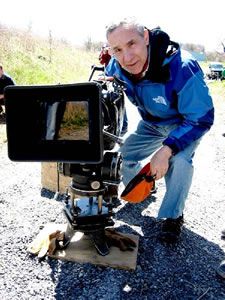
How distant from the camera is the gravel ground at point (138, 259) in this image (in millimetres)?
2318

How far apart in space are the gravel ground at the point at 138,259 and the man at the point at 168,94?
0.22 metres

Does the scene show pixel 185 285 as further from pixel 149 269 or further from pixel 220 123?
pixel 220 123

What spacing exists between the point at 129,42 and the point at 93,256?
1.49 metres

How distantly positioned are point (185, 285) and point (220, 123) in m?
5.79

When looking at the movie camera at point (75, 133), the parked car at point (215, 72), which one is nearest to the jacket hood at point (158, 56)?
the movie camera at point (75, 133)

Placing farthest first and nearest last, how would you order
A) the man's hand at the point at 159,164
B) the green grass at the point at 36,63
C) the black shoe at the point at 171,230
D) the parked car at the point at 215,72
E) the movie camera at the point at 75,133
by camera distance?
1. the parked car at the point at 215,72
2. the green grass at the point at 36,63
3. the black shoe at the point at 171,230
4. the man's hand at the point at 159,164
5. the movie camera at the point at 75,133

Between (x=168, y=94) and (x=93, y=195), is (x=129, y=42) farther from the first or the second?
(x=93, y=195)

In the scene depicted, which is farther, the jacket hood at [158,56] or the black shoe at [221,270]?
the jacket hood at [158,56]

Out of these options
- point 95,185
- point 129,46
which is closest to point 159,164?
point 95,185

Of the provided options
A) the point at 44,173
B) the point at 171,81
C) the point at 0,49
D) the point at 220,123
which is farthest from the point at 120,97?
the point at 0,49

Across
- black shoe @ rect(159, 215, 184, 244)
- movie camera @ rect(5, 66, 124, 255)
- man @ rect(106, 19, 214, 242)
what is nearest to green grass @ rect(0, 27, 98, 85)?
man @ rect(106, 19, 214, 242)

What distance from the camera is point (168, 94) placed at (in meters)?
2.71

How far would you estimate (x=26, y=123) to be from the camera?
2.21m

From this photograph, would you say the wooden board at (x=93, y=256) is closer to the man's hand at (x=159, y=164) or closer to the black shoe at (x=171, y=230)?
the black shoe at (x=171, y=230)
